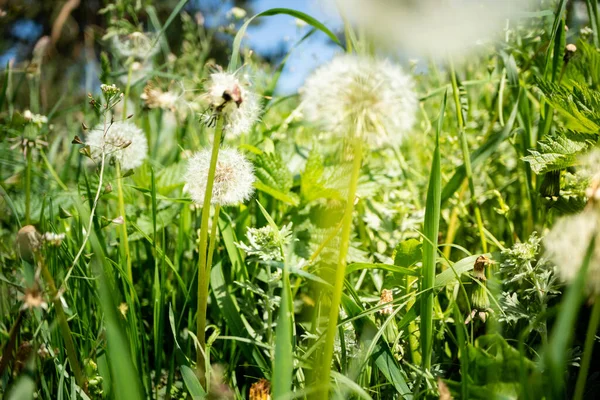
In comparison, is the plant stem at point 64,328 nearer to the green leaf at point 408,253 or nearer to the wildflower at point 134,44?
the green leaf at point 408,253

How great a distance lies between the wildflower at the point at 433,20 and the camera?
3.50 feet

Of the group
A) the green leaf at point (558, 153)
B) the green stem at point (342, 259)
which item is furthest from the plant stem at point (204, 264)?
the green leaf at point (558, 153)

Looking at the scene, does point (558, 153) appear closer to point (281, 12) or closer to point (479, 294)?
point (479, 294)

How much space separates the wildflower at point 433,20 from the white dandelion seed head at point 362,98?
182mm

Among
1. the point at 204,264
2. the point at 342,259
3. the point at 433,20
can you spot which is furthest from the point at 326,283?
the point at 433,20

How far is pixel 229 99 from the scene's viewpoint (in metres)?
0.81

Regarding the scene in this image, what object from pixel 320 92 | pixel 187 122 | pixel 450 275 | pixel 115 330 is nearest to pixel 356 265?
pixel 450 275

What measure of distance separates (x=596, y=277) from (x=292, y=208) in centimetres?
98

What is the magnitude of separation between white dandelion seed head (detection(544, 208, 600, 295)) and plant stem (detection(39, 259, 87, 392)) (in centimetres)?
83

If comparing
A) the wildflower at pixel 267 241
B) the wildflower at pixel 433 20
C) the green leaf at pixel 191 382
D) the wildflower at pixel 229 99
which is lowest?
the green leaf at pixel 191 382

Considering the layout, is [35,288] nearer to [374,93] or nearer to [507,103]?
[374,93]

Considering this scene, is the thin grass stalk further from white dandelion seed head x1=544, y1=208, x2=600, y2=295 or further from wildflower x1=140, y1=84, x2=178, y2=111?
wildflower x1=140, y1=84, x2=178, y2=111

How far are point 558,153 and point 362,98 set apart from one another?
56 cm

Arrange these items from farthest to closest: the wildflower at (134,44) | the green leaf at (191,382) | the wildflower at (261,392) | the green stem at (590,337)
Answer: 1. the wildflower at (134,44)
2. the wildflower at (261,392)
3. the green leaf at (191,382)
4. the green stem at (590,337)
